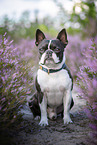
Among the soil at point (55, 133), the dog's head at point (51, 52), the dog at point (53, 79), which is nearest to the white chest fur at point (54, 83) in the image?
the dog at point (53, 79)

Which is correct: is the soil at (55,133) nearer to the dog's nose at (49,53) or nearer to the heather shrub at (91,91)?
the heather shrub at (91,91)

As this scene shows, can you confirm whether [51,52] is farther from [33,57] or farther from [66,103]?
[33,57]

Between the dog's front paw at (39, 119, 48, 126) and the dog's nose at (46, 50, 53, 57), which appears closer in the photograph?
the dog's nose at (46, 50, 53, 57)

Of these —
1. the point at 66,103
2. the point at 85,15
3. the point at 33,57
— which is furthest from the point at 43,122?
the point at 85,15

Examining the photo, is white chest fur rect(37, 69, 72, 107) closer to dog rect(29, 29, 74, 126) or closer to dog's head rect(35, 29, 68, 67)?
dog rect(29, 29, 74, 126)

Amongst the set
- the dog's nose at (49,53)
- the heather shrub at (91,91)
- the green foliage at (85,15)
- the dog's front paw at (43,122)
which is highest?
the green foliage at (85,15)

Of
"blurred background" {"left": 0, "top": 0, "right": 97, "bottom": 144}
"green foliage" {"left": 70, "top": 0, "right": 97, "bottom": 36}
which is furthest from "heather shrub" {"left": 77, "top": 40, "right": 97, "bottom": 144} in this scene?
"green foliage" {"left": 70, "top": 0, "right": 97, "bottom": 36}

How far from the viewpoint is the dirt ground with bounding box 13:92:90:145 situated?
2.55 m

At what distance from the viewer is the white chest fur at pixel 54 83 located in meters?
3.19

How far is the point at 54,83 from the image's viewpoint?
3.18m

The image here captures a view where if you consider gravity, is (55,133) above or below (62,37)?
below

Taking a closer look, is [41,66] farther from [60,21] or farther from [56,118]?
[60,21]

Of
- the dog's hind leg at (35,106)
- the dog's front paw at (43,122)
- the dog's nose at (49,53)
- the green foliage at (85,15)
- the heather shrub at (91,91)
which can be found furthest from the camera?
the green foliage at (85,15)

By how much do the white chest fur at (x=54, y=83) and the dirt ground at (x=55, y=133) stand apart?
20.6 inches
